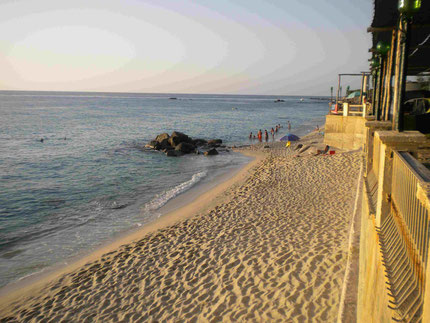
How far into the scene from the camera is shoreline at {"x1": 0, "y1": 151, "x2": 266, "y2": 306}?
9781 millimetres

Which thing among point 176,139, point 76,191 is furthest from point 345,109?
point 176,139

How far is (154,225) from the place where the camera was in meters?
13.8

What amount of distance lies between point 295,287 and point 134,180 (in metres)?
16.1

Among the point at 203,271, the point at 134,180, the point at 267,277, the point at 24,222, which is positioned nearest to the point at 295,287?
the point at 267,277

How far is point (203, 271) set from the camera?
29.6ft

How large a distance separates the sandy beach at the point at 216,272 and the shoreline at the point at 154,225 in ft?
0.37

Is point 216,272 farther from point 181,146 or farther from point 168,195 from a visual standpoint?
point 181,146

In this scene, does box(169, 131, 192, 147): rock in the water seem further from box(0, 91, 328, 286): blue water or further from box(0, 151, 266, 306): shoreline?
box(0, 151, 266, 306): shoreline

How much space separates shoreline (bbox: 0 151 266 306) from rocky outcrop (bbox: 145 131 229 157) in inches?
319

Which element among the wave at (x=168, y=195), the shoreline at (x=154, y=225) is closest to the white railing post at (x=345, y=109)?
the shoreline at (x=154, y=225)

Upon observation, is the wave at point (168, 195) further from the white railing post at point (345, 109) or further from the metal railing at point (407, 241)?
the metal railing at point (407, 241)

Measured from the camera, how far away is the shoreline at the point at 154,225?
9781mm

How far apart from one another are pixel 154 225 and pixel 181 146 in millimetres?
18562

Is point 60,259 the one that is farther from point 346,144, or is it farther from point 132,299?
point 346,144
